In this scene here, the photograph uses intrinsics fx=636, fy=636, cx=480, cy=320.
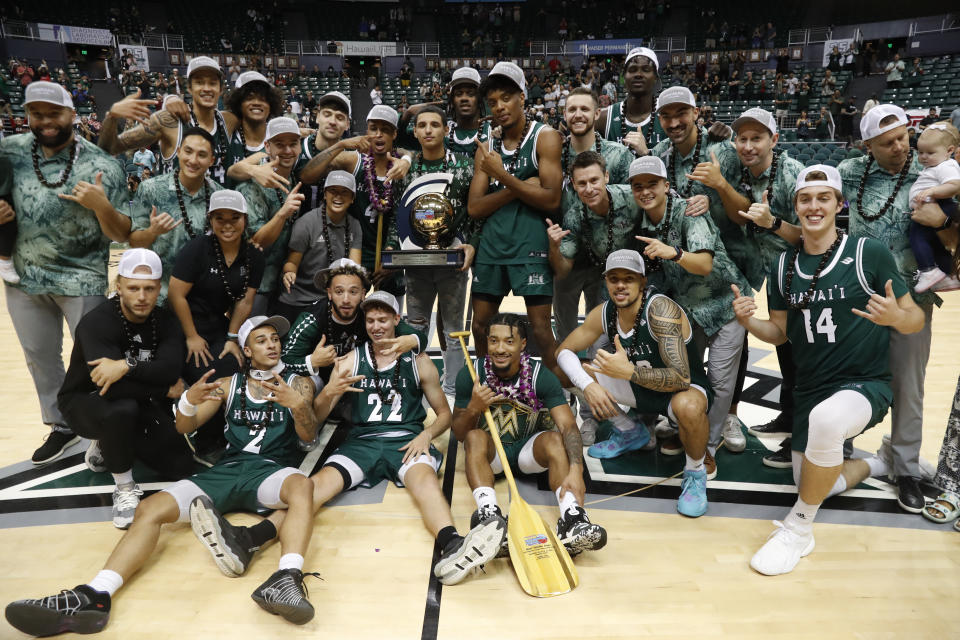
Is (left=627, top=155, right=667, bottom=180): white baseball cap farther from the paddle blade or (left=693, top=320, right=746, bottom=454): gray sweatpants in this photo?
the paddle blade

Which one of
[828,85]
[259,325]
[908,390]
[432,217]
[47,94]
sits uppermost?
[828,85]

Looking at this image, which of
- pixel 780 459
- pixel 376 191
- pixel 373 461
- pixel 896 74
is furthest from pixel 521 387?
pixel 896 74

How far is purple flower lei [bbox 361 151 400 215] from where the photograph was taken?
454cm

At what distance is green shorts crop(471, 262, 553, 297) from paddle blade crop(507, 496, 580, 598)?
4.89 feet

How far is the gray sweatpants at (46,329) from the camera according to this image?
13.0 feet

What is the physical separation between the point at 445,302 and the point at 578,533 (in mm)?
2158

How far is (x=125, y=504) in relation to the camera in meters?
3.47

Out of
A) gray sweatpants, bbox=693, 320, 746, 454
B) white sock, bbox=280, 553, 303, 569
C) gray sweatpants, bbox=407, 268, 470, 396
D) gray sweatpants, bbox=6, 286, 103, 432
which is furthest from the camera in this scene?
gray sweatpants, bbox=407, 268, 470, 396

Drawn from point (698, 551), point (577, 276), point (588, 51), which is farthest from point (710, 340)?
point (588, 51)

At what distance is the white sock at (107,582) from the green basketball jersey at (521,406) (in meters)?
1.86

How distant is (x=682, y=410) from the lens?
3.50 m

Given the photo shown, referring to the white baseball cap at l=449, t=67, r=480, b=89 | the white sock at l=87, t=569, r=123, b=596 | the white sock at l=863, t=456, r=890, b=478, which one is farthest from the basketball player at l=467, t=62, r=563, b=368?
the white sock at l=87, t=569, r=123, b=596

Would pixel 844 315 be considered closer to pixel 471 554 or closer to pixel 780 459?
pixel 780 459

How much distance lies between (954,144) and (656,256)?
1.59 metres
